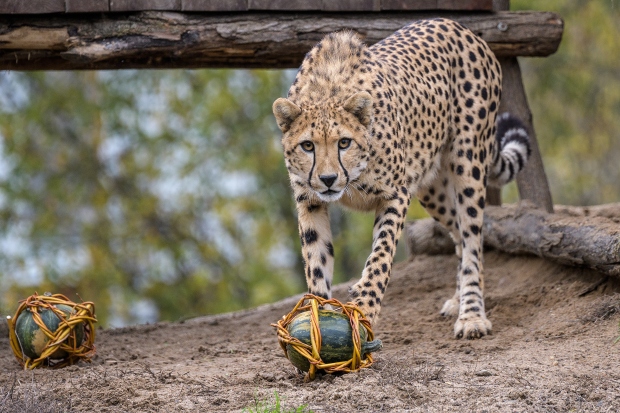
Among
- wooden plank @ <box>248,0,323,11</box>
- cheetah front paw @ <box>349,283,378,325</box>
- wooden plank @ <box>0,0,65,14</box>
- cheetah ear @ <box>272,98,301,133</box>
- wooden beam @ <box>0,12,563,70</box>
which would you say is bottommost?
cheetah front paw @ <box>349,283,378,325</box>

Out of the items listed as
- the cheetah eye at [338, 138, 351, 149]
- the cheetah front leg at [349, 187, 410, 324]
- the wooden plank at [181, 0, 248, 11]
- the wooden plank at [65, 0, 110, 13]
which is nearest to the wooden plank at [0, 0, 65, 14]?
the wooden plank at [65, 0, 110, 13]

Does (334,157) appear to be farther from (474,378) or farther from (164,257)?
(164,257)

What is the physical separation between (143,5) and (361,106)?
194 cm

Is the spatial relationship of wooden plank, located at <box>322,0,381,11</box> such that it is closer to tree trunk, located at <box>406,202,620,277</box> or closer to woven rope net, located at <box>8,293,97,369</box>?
tree trunk, located at <box>406,202,620,277</box>

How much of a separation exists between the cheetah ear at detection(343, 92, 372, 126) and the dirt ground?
Answer: 1.13 meters

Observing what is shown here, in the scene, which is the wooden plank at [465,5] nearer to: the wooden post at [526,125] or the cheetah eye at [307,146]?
the wooden post at [526,125]

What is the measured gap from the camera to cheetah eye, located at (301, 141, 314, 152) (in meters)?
4.00

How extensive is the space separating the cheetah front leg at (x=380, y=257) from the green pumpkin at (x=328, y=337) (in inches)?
16.0

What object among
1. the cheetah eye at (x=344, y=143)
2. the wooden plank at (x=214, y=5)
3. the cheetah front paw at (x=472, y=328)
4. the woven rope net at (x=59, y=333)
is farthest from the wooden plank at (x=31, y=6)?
the cheetah front paw at (x=472, y=328)

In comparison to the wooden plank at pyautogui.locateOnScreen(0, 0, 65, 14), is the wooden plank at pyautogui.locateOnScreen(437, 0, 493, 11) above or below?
below

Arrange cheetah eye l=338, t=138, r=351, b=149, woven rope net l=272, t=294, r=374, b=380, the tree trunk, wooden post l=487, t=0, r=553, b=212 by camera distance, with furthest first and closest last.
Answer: wooden post l=487, t=0, r=553, b=212 < the tree trunk < cheetah eye l=338, t=138, r=351, b=149 < woven rope net l=272, t=294, r=374, b=380

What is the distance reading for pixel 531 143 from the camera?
6.06m

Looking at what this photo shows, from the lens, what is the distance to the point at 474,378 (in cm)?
354

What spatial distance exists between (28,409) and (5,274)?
8456mm
